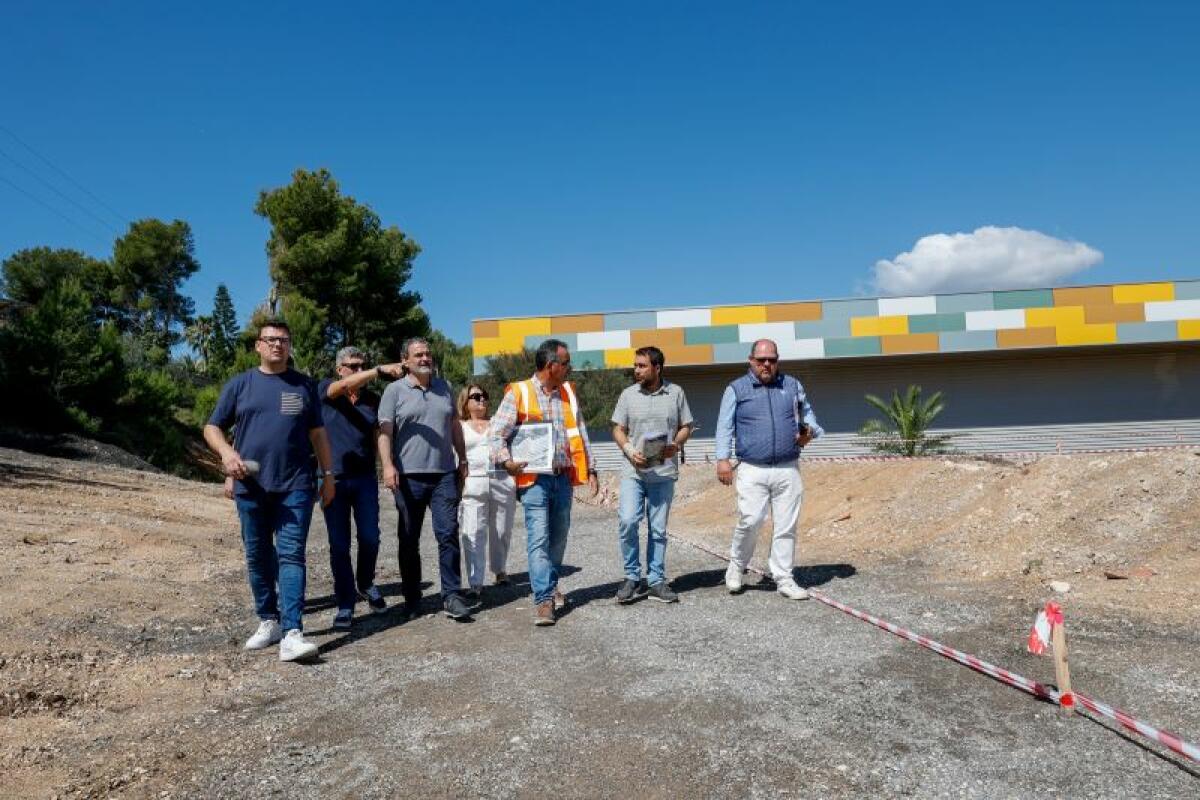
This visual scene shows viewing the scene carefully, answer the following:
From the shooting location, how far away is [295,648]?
4.62 meters

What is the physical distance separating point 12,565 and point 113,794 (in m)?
4.53

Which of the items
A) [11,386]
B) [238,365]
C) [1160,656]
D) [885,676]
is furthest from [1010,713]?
[238,365]

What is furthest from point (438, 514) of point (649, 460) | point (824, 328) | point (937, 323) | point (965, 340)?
point (965, 340)

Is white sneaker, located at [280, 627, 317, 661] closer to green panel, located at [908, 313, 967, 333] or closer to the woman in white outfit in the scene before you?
the woman in white outfit

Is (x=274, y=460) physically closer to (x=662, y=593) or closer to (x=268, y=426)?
(x=268, y=426)

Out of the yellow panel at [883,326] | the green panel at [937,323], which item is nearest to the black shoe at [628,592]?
the yellow panel at [883,326]

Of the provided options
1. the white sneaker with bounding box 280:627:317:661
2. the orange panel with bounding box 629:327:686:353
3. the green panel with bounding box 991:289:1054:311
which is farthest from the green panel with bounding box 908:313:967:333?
the white sneaker with bounding box 280:627:317:661

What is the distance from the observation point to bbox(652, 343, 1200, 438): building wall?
2719 cm

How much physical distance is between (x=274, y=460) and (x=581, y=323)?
74.6ft

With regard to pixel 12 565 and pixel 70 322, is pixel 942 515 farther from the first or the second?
pixel 70 322

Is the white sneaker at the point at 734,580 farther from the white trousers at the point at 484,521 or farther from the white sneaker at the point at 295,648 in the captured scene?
the white sneaker at the point at 295,648

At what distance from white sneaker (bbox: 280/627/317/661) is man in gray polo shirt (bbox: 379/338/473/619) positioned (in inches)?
45.2

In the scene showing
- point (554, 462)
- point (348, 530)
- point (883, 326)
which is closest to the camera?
point (554, 462)

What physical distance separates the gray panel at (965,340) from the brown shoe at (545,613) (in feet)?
77.8
